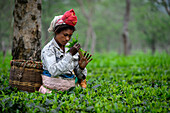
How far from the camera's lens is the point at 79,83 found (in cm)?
360

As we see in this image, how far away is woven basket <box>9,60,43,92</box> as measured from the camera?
3.24 m

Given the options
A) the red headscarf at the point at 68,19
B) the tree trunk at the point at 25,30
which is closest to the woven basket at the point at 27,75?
the tree trunk at the point at 25,30

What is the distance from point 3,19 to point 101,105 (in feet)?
74.7

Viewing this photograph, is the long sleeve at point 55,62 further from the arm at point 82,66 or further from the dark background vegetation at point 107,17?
the dark background vegetation at point 107,17

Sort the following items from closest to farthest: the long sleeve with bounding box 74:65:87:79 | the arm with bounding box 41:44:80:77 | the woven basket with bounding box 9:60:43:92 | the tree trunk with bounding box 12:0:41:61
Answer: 1. the arm with bounding box 41:44:80:77
2. the woven basket with bounding box 9:60:43:92
3. the long sleeve with bounding box 74:65:87:79
4. the tree trunk with bounding box 12:0:41:61

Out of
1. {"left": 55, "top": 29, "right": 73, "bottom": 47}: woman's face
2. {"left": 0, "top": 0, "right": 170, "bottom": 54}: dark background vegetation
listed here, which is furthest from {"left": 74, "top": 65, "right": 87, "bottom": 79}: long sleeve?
{"left": 0, "top": 0, "right": 170, "bottom": 54}: dark background vegetation

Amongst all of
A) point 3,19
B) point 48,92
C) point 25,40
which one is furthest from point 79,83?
point 3,19

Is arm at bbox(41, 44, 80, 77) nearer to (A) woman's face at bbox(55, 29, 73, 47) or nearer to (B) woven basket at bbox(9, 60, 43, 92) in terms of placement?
(A) woman's face at bbox(55, 29, 73, 47)

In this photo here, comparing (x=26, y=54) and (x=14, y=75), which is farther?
(x=26, y=54)

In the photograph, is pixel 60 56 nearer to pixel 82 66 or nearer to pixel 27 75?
pixel 82 66

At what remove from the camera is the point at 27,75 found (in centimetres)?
325

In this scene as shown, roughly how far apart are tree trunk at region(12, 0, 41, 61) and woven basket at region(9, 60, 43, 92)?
0.79 meters

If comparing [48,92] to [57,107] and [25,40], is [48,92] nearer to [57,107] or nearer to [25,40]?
[57,107]

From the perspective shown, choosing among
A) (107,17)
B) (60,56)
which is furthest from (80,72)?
(107,17)
